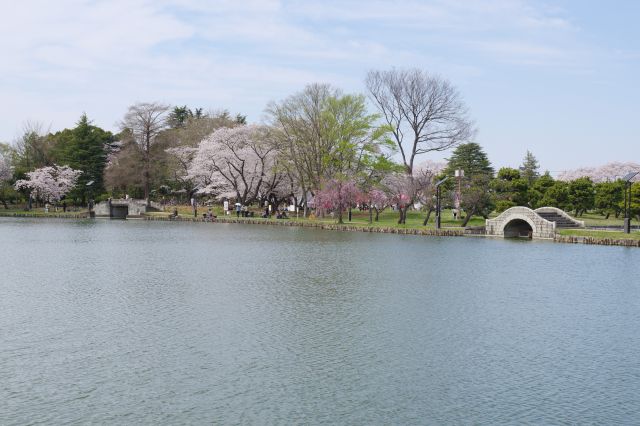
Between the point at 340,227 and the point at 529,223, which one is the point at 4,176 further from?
the point at 529,223

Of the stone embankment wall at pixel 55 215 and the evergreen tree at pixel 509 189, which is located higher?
the evergreen tree at pixel 509 189

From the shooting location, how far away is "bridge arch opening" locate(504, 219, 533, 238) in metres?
46.4

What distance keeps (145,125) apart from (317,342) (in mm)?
65100

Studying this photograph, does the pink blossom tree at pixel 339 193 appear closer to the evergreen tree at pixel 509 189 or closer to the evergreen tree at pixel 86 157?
the evergreen tree at pixel 509 189

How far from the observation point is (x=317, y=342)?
14.5 meters

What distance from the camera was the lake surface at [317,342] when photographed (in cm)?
1032

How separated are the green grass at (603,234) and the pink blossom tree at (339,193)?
19.7 meters

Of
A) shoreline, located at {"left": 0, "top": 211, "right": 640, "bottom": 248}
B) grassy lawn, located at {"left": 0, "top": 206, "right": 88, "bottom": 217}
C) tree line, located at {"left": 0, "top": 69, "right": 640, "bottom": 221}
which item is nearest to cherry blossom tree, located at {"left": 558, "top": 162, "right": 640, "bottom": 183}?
tree line, located at {"left": 0, "top": 69, "right": 640, "bottom": 221}

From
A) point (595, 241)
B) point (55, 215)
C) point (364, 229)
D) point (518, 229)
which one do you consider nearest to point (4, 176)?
point (55, 215)

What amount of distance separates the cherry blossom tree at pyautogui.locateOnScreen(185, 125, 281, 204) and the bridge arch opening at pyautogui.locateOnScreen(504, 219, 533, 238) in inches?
1140

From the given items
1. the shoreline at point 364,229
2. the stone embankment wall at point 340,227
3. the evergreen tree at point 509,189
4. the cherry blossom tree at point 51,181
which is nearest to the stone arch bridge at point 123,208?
the shoreline at point 364,229

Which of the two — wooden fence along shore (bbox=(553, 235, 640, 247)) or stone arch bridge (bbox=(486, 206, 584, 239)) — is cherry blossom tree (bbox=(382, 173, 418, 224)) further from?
wooden fence along shore (bbox=(553, 235, 640, 247))

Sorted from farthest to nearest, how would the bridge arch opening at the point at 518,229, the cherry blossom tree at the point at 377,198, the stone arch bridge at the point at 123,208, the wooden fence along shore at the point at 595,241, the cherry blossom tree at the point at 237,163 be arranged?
1. the stone arch bridge at the point at 123,208
2. the cherry blossom tree at the point at 237,163
3. the cherry blossom tree at the point at 377,198
4. the bridge arch opening at the point at 518,229
5. the wooden fence along shore at the point at 595,241

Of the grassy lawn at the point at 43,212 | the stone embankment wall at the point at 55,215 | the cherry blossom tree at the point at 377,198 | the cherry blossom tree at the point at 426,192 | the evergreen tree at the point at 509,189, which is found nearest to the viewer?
the cherry blossom tree at the point at 426,192
